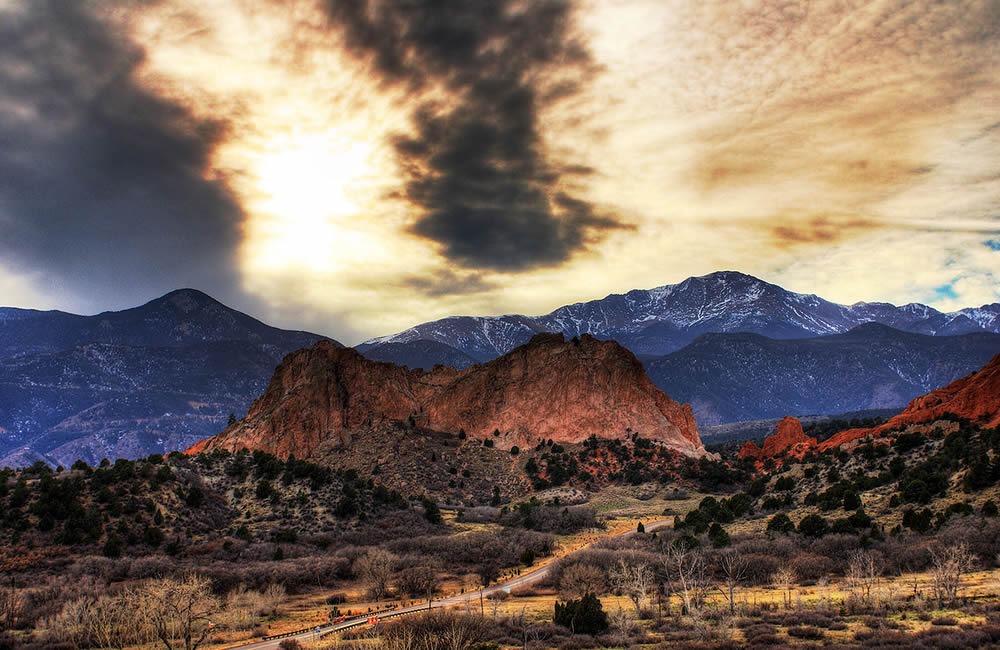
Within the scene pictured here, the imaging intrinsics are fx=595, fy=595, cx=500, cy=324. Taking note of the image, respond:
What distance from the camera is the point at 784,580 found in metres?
36.2

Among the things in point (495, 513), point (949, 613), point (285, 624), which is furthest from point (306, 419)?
point (949, 613)

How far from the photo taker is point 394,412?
119062 mm

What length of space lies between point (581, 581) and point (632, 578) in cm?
355

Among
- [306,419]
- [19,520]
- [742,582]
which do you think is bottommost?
[742,582]

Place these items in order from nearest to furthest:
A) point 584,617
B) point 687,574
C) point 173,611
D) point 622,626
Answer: point 622,626 < point 584,617 < point 173,611 < point 687,574

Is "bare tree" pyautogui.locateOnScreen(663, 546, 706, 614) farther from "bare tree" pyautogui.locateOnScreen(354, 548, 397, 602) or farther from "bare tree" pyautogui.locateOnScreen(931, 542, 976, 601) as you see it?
"bare tree" pyautogui.locateOnScreen(354, 548, 397, 602)

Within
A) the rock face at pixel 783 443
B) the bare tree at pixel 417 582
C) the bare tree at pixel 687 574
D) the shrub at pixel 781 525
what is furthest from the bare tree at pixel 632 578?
the rock face at pixel 783 443

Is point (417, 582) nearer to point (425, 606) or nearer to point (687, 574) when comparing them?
point (425, 606)

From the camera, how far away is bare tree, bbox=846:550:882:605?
29459mm

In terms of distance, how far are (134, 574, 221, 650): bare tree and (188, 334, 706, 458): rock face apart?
72799 millimetres

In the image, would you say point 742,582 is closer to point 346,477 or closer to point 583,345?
point 346,477

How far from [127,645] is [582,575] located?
2792cm

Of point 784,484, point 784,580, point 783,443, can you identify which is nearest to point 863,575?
point 784,580

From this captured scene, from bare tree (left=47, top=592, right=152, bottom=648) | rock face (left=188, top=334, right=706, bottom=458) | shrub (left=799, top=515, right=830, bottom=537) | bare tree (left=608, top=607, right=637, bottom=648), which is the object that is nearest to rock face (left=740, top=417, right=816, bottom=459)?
rock face (left=188, top=334, right=706, bottom=458)
